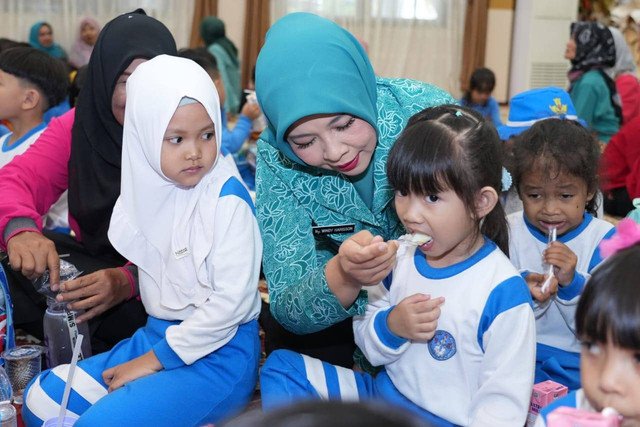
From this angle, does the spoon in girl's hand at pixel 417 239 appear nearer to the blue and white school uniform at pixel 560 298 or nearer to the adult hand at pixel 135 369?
the blue and white school uniform at pixel 560 298

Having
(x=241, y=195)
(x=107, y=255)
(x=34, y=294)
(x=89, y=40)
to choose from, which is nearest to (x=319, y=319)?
→ (x=241, y=195)

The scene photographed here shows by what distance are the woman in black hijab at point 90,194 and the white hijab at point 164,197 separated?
0.21 meters

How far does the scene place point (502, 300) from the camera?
1287 millimetres

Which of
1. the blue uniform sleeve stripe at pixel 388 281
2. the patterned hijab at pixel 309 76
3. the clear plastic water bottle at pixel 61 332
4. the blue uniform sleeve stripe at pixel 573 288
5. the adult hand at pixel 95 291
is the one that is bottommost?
the clear plastic water bottle at pixel 61 332

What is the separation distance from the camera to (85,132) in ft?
6.54

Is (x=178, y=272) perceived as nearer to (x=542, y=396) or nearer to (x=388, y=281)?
(x=388, y=281)

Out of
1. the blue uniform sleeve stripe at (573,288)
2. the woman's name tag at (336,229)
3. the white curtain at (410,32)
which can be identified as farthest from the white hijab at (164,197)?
the white curtain at (410,32)

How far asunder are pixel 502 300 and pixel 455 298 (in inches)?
3.8

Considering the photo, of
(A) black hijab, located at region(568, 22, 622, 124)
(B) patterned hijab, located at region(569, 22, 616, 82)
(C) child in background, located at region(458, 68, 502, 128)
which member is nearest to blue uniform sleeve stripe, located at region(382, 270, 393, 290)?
(C) child in background, located at region(458, 68, 502, 128)

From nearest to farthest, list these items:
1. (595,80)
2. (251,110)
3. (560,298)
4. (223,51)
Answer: (560,298)
(251,110)
(595,80)
(223,51)

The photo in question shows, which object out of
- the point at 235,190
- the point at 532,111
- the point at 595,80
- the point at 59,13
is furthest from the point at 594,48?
the point at 59,13

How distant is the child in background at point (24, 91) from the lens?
269 centimetres

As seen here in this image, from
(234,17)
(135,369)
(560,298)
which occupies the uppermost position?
(234,17)

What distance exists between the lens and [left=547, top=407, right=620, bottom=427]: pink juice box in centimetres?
84
